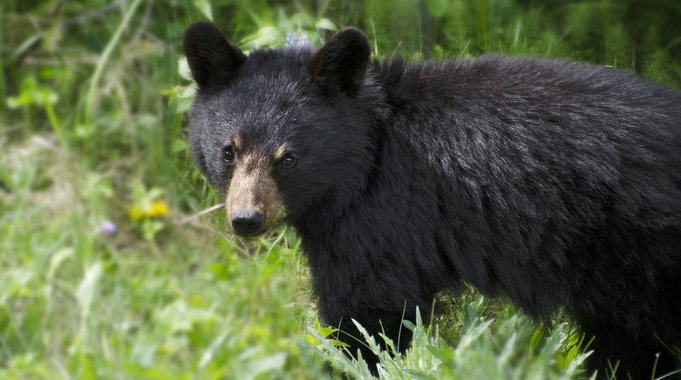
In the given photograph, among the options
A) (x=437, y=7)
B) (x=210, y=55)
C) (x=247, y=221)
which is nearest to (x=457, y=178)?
(x=247, y=221)

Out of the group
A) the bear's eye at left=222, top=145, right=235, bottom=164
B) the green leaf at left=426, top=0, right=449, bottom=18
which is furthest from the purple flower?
the green leaf at left=426, top=0, right=449, bottom=18

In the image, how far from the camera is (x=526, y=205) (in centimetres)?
400

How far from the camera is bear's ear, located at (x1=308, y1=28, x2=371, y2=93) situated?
4102mm

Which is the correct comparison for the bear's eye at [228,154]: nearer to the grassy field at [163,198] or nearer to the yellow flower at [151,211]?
the grassy field at [163,198]

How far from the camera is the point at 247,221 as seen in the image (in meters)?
3.96

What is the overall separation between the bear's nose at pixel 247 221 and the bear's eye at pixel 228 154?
0.33m

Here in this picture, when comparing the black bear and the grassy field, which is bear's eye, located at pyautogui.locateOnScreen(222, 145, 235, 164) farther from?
the grassy field

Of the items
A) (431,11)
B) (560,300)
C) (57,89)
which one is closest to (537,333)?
(560,300)

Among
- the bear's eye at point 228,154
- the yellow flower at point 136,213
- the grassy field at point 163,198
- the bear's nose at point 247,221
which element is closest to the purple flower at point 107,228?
the grassy field at point 163,198

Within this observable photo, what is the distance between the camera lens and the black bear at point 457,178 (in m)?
3.90

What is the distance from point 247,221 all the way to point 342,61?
91 centimetres

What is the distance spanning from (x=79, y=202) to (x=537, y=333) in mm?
3141

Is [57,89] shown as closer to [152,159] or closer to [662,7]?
[152,159]

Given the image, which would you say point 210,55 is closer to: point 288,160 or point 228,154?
point 228,154
